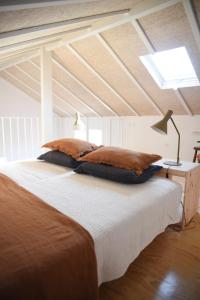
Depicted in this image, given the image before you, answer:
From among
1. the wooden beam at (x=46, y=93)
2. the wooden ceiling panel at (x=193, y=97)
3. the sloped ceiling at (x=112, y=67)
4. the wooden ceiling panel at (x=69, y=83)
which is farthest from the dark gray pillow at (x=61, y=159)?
the wooden ceiling panel at (x=193, y=97)

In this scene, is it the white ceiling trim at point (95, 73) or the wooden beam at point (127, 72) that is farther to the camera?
the white ceiling trim at point (95, 73)

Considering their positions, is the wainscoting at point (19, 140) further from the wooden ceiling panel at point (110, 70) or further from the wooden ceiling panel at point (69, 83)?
the wooden ceiling panel at point (110, 70)

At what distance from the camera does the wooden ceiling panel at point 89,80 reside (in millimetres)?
3347

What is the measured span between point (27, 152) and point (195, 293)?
15.0ft

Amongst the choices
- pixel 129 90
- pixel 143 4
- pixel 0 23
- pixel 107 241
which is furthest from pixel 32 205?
pixel 129 90

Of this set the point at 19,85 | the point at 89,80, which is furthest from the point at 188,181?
the point at 19,85

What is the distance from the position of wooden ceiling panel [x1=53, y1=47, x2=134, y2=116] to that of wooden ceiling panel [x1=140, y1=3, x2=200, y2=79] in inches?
53.0

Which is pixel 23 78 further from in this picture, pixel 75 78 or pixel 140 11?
pixel 140 11

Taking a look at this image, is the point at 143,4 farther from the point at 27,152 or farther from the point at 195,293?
the point at 27,152

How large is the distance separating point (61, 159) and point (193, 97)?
231cm

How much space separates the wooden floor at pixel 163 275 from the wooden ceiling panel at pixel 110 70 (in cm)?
241

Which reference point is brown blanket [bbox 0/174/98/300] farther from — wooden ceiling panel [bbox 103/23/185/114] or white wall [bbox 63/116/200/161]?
white wall [bbox 63/116/200/161]

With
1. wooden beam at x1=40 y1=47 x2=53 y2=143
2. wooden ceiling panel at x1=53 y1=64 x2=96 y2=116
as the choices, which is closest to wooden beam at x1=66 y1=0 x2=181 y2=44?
wooden beam at x1=40 y1=47 x2=53 y2=143

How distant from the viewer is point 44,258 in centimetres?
85
